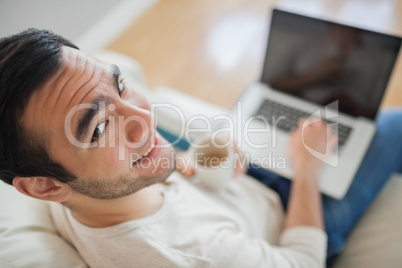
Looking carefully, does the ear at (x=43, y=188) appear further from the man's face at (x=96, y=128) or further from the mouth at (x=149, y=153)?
the mouth at (x=149, y=153)

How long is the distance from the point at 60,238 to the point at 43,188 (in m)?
0.16

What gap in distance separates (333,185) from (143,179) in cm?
57

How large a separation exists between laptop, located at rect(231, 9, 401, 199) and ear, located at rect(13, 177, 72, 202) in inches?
22.6

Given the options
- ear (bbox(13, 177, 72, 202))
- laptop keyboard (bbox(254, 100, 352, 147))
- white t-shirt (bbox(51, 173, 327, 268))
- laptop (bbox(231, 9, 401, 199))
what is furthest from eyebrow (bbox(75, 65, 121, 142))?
laptop keyboard (bbox(254, 100, 352, 147))

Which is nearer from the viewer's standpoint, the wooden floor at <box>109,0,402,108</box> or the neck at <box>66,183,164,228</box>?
the neck at <box>66,183,164,228</box>

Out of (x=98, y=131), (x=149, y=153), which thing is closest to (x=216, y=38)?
(x=149, y=153)

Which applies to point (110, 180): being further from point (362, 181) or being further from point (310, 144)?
point (362, 181)

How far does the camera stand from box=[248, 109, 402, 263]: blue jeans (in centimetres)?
92

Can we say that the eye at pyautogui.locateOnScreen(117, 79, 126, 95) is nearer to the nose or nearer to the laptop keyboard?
the nose

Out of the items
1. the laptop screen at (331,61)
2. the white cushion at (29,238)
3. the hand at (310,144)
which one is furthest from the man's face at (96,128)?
the laptop screen at (331,61)

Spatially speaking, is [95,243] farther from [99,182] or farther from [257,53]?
[257,53]

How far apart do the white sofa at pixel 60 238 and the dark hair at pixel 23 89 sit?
5.8 inches

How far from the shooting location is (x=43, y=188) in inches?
25.0

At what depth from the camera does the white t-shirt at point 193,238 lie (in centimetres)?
67
